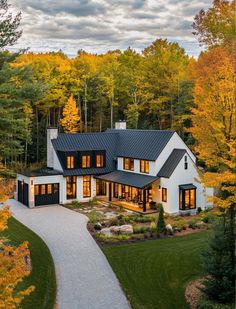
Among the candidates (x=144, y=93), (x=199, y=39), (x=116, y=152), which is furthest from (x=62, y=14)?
(x=144, y=93)

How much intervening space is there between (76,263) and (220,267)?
6832 millimetres

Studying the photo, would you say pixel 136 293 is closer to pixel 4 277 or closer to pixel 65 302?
pixel 65 302

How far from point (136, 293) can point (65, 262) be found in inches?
171

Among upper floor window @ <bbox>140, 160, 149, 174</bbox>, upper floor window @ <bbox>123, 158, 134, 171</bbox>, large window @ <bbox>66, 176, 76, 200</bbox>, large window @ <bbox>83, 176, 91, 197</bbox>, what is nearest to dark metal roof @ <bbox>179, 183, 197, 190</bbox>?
upper floor window @ <bbox>140, 160, 149, 174</bbox>

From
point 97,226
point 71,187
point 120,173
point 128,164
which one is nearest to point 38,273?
point 97,226

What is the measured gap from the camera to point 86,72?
50125 mm

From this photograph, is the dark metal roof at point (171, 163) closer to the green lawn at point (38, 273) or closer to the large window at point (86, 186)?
the large window at point (86, 186)

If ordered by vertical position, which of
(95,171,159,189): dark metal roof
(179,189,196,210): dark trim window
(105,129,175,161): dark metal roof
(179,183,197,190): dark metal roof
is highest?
(105,129,175,161): dark metal roof

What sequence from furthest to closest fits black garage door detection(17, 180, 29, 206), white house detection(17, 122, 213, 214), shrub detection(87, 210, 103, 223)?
black garage door detection(17, 180, 29, 206)
white house detection(17, 122, 213, 214)
shrub detection(87, 210, 103, 223)

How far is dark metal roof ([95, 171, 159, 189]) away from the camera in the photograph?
2702cm

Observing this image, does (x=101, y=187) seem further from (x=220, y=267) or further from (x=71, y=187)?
(x=220, y=267)

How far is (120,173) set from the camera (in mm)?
30625

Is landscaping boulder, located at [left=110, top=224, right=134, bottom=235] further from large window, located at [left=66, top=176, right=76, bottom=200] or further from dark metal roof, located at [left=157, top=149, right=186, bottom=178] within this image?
large window, located at [left=66, top=176, right=76, bottom=200]

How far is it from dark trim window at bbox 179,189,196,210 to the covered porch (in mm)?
2192
